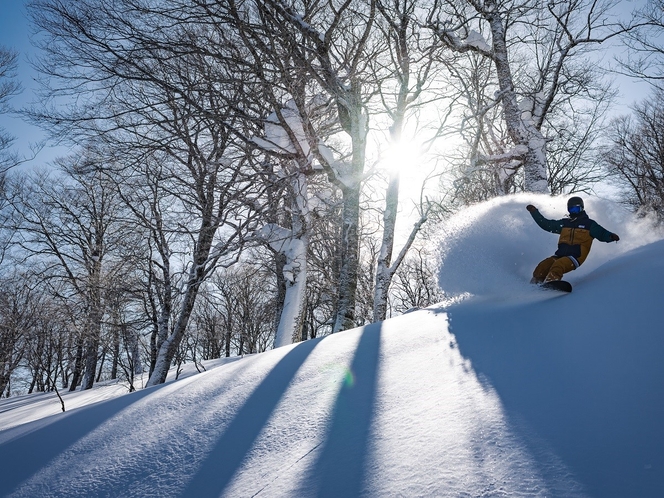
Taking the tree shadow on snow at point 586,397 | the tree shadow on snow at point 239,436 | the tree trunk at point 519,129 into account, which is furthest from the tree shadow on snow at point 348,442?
the tree trunk at point 519,129

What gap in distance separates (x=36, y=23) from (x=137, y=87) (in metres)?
2.36

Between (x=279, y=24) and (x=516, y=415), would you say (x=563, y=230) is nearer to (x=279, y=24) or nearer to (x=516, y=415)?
(x=516, y=415)

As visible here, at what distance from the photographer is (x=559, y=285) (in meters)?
3.38

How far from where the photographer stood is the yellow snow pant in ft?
11.8

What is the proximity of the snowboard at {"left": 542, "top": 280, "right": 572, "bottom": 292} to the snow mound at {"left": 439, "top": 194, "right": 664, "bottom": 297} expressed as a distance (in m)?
0.64

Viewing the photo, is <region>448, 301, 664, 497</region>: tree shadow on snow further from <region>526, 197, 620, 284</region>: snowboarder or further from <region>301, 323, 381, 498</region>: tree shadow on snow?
<region>526, 197, 620, 284</region>: snowboarder

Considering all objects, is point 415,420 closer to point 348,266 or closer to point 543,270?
point 543,270

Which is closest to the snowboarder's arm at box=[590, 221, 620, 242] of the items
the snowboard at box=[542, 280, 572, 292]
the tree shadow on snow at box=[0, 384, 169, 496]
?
the snowboard at box=[542, 280, 572, 292]

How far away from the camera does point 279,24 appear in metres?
6.52

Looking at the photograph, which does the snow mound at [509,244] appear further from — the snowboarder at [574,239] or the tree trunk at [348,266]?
the tree trunk at [348,266]

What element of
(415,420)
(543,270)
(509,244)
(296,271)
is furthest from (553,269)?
(296,271)

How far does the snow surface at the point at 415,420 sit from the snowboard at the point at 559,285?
0.28 ft

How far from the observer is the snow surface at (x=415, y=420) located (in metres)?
1.20

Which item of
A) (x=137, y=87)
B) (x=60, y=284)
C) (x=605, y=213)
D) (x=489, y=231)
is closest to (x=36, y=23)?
(x=137, y=87)
